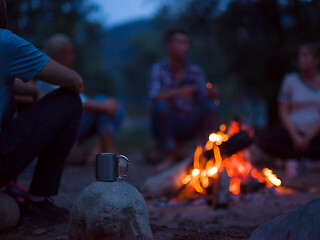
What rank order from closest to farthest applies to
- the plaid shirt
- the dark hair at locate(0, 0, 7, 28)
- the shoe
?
the dark hair at locate(0, 0, 7, 28) < the shoe < the plaid shirt

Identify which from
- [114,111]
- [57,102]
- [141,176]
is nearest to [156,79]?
[114,111]

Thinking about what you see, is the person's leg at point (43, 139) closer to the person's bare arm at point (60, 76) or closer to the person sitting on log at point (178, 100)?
the person's bare arm at point (60, 76)

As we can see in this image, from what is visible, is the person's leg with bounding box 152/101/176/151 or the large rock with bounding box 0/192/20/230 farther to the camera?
the person's leg with bounding box 152/101/176/151

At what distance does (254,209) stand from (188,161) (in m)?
1.11

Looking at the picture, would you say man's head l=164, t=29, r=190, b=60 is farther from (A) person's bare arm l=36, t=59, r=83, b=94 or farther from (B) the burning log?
(A) person's bare arm l=36, t=59, r=83, b=94

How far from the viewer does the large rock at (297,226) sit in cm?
212

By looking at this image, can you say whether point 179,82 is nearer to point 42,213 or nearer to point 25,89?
point 25,89

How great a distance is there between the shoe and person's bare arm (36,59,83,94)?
3.26ft

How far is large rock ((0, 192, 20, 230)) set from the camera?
2801 mm

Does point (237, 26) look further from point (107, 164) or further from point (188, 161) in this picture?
point (107, 164)

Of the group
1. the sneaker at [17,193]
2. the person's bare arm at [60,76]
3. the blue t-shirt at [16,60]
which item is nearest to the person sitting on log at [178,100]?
the sneaker at [17,193]

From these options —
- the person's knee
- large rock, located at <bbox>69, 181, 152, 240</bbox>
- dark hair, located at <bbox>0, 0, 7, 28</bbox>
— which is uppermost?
dark hair, located at <bbox>0, 0, 7, 28</bbox>

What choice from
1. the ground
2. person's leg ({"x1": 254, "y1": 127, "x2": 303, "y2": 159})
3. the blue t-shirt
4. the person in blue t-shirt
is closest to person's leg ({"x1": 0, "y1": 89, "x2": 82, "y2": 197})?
the person in blue t-shirt

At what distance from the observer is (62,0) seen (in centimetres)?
834
